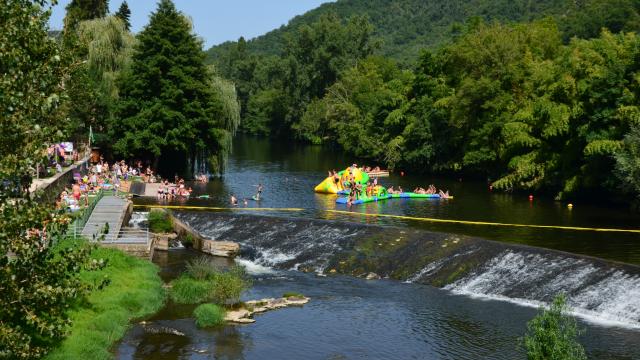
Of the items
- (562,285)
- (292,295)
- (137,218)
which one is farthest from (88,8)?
→ (562,285)

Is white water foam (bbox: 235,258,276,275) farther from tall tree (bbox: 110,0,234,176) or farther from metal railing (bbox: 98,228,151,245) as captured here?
tall tree (bbox: 110,0,234,176)

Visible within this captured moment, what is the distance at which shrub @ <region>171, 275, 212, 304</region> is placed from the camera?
35219 mm

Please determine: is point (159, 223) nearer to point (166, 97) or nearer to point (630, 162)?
point (166, 97)

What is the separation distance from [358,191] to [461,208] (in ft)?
33.3

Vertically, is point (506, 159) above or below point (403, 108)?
below

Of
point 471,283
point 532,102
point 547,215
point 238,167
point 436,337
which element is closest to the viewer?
point 436,337

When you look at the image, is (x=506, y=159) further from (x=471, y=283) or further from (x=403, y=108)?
(x=471, y=283)

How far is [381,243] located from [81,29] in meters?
42.8

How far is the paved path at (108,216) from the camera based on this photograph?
139 feet

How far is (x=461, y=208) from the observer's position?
195 feet

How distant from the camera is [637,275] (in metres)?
34.8

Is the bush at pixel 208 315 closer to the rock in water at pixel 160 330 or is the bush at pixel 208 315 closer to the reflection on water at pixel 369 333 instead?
the reflection on water at pixel 369 333

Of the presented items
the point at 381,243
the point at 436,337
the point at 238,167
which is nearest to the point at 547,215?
the point at 381,243

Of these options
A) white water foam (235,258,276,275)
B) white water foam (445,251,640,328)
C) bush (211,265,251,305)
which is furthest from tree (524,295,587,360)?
white water foam (235,258,276,275)
